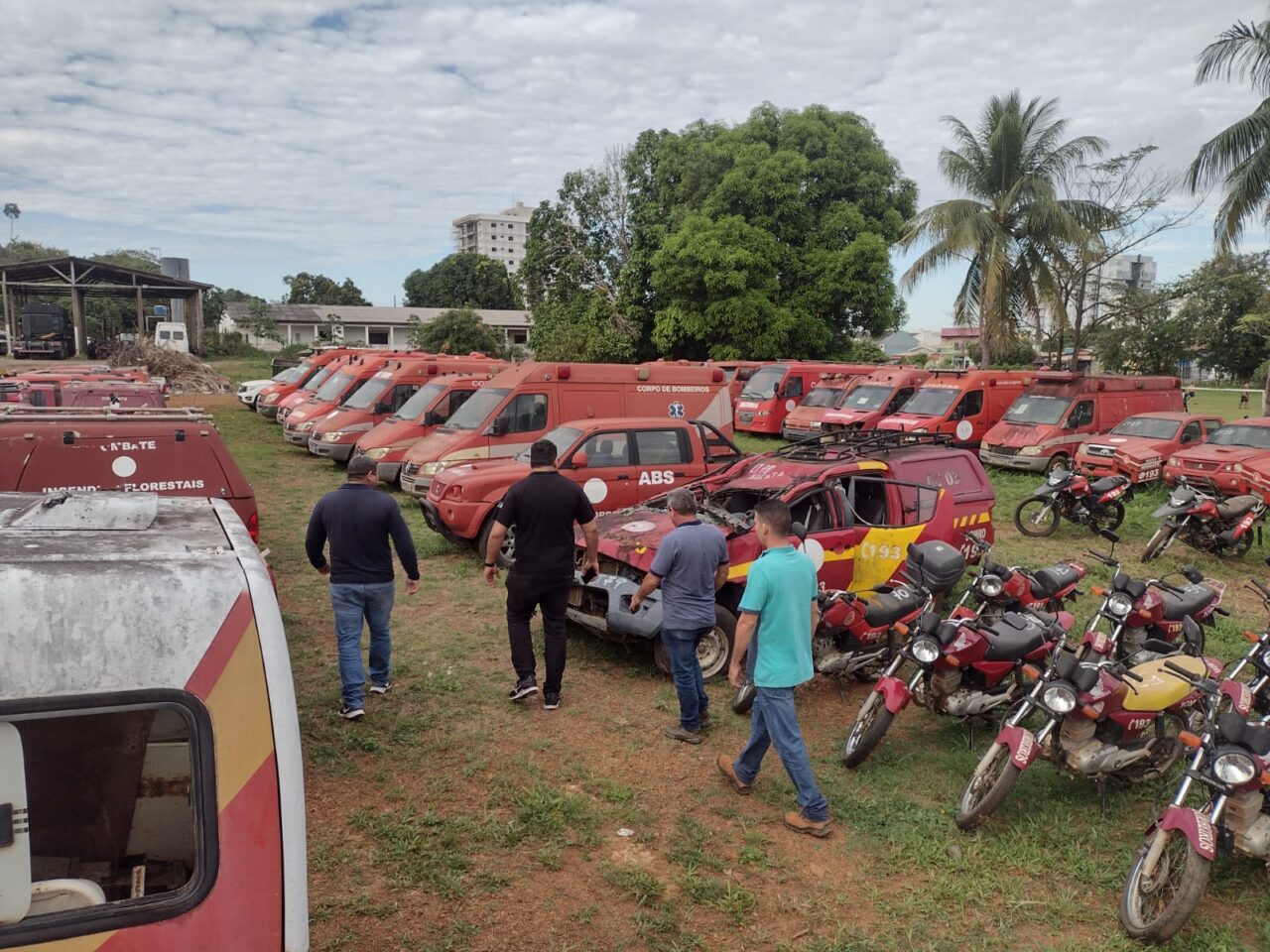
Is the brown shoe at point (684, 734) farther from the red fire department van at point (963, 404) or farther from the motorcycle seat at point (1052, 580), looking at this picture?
the red fire department van at point (963, 404)

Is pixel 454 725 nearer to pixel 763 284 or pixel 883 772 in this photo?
pixel 883 772

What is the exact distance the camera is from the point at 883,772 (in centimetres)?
535

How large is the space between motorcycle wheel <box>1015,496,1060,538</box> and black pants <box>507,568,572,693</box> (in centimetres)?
807

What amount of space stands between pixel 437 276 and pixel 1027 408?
77057 millimetres

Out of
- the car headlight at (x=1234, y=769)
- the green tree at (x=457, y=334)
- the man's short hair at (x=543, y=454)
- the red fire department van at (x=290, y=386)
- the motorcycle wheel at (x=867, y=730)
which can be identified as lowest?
the motorcycle wheel at (x=867, y=730)

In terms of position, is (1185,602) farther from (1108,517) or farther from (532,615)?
Answer: (1108,517)

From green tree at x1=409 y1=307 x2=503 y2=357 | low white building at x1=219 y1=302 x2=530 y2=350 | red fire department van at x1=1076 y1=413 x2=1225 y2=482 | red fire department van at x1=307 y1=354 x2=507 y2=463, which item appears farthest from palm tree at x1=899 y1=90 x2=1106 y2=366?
low white building at x1=219 y1=302 x2=530 y2=350

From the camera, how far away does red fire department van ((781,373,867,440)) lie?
64.1ft

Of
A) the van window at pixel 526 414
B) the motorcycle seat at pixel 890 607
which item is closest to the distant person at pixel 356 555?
the motorcycle seat at pixel 890 607

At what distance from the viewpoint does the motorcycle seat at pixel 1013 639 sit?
5.32 m

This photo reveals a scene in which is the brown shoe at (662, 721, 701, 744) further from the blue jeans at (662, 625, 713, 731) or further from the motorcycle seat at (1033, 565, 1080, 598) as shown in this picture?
the motorcycle seat at (1033, 565, 1080, 598)

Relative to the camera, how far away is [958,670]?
5.44m

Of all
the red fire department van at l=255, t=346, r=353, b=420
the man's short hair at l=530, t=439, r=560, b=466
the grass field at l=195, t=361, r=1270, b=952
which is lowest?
the grass field at l=195, t=361, r=1270, b=952

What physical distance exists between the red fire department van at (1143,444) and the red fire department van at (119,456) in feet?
41.4
